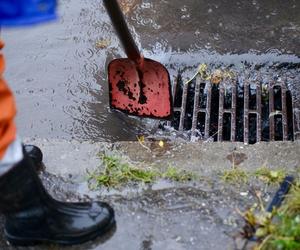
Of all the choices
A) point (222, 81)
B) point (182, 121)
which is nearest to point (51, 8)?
point (182, 121)

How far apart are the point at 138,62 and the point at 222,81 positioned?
0.68m

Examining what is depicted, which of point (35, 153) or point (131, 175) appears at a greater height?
point (35, 153)

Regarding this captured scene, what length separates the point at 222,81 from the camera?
3.43 m

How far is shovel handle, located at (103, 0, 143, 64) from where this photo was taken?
103 inches

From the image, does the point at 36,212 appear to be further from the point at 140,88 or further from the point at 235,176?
the point at 140,88

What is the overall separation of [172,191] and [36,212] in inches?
26.0

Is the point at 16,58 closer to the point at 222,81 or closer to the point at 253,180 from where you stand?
the point at 222,81

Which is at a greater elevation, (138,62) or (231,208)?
(138,62)

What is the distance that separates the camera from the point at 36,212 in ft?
7.13

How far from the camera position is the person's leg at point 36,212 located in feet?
→ 6.52

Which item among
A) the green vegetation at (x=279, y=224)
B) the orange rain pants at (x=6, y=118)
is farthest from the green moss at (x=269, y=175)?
the orange rain pants at (x=6, y=118)

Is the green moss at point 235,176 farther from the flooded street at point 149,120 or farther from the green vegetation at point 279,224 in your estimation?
the green vegetation at point 279,224

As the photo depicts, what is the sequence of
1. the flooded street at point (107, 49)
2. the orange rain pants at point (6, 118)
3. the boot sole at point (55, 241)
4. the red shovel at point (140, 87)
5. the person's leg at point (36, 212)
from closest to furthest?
1. the orange rain pants at point (6, 118)
2. the person's leg at point (36, 212)
3. the boot sole at point (55, 241)
4. the red shovel at point (140, 87)
5. the flooded street at point (107, 49)

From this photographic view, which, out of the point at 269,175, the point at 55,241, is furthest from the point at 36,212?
the point at 269,175
